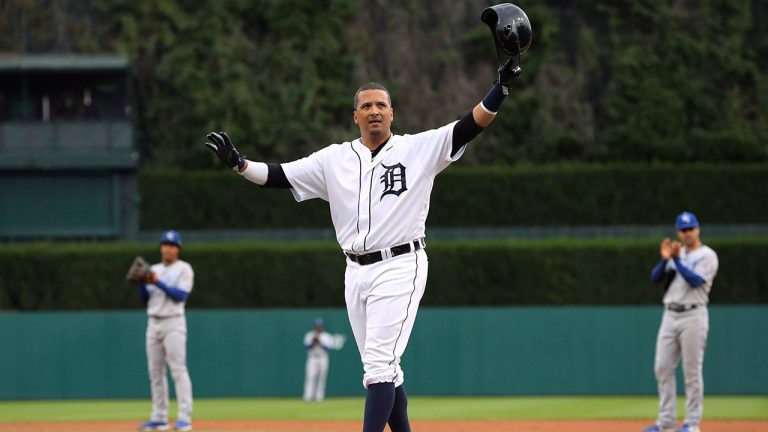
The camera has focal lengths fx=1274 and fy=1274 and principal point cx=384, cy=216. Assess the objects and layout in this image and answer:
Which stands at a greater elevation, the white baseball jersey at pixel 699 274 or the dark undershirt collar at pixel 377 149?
the dark undershirt collar at pixel 377 149

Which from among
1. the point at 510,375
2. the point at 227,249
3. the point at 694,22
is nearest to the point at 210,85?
the point at 227,249

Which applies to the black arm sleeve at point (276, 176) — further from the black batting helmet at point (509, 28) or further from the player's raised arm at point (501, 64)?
the black batting helmet at point (509, 28)

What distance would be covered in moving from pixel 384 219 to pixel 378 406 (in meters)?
1.01

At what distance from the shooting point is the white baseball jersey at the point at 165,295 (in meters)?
13.0

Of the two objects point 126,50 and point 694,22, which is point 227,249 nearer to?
point 126,50

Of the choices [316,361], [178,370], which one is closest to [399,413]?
[178,370]

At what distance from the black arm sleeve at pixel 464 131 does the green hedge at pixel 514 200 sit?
2758 centimetres

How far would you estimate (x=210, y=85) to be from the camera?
3541 centimetres

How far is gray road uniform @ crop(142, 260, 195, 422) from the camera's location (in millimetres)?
12891

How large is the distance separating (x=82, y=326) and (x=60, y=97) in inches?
634

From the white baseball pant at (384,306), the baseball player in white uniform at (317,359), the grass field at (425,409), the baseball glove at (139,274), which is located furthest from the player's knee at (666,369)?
the baseball player in white uniform at (317,359)

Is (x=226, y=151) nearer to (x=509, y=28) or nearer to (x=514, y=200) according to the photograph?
(x=509, y=28)

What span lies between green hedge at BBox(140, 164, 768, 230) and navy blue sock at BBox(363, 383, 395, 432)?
27.8 m

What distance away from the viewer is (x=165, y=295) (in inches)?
513
